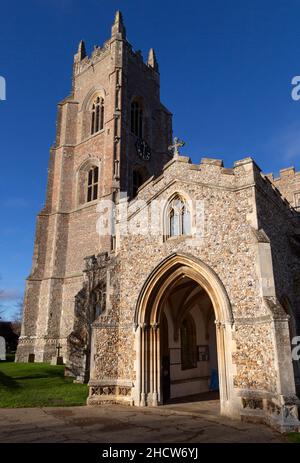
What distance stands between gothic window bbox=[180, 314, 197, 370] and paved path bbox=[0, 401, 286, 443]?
451 centimetres

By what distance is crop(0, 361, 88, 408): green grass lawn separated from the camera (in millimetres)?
12525

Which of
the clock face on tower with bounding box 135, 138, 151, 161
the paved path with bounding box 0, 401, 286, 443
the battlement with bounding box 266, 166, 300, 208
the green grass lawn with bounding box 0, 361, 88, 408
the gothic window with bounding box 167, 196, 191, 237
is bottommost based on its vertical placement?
the paved path with bounding box 0, 401, 286, 443

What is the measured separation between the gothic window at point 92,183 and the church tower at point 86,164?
9 centimetres

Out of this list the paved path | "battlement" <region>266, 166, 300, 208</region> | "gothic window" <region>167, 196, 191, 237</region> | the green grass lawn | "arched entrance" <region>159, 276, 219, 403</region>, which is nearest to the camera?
the paved path

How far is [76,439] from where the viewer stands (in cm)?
776

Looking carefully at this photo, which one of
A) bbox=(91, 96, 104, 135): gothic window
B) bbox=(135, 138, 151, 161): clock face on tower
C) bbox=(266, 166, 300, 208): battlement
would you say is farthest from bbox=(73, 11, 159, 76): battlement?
bbox=(266, 166, 300, 208): battlement

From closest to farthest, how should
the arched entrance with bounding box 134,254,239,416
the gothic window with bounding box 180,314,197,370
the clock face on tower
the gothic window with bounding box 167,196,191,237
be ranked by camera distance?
the arched entrance with bounding box 134,254,239,416 < the gothic window with bounding box 167,196,191,237 < the gothic window with bounding box 180,314,197,370 < the clock face on tower

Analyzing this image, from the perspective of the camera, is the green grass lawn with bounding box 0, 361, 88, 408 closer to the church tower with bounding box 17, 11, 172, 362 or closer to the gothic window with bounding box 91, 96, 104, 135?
the church tower with bounding box 17, 11, 172, 362

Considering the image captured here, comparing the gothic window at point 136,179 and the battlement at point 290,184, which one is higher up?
the gothic window at point 136,179

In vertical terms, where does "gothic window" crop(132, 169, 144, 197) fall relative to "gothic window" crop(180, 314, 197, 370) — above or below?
above

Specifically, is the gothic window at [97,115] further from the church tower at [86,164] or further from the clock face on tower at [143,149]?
the clock face on tower at [143,149]

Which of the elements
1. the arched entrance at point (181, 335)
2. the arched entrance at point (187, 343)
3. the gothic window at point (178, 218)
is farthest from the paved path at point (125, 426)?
the gothic window at point (178, 218)

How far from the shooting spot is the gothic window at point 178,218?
12.9m

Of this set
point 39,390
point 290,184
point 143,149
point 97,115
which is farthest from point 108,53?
point 39,390
